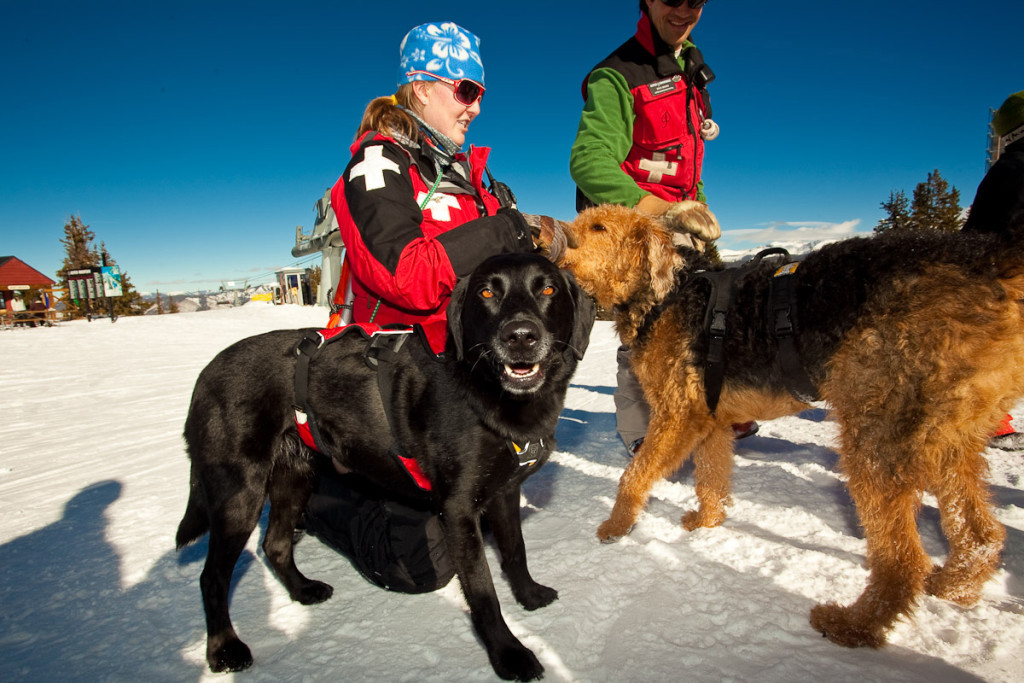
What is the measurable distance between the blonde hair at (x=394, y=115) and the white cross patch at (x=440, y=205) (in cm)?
35

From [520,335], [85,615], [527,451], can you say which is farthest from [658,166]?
[85,615]

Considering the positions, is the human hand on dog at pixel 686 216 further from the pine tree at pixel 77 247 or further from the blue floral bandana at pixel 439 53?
the pine tree at pixel 77 247

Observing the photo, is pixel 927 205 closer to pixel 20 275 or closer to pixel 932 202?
pixel 932 202

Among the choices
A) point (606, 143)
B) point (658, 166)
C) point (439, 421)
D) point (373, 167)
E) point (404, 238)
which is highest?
point (606, 143)

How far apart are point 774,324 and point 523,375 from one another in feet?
5.00

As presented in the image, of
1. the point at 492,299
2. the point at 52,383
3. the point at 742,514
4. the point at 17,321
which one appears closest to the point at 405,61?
the point at 492,299

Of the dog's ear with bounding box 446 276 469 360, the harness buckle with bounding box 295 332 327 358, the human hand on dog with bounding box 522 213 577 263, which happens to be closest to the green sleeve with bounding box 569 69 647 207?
the human hand on dog with bounding box 522 213 577 263

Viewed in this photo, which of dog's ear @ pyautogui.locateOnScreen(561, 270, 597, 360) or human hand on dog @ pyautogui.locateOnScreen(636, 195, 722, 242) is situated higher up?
human hand on dog @ pyautogui.locateOnScreen(636, 195, 722, 242)

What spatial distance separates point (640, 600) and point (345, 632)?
1.40m

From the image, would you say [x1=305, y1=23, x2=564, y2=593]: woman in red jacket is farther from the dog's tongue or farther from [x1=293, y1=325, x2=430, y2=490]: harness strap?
the dog's tongue

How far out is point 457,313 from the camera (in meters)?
2.25

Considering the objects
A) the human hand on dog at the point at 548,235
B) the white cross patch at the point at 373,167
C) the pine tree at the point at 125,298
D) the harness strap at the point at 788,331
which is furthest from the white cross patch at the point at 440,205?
the pine tree at the point at 125,298

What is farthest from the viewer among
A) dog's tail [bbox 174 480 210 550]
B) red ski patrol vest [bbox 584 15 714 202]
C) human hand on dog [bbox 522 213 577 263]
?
red ski patrol vest [bbox 584 15 714 202]

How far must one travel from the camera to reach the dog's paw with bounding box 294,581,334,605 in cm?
251
